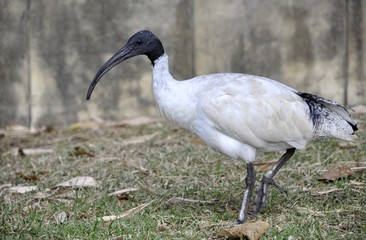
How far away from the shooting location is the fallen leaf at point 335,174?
5.96 meters

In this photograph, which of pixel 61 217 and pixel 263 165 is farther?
pixel 263 165

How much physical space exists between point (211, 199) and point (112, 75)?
3519mm

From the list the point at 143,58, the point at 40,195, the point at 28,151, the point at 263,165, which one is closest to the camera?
the point at 40,195

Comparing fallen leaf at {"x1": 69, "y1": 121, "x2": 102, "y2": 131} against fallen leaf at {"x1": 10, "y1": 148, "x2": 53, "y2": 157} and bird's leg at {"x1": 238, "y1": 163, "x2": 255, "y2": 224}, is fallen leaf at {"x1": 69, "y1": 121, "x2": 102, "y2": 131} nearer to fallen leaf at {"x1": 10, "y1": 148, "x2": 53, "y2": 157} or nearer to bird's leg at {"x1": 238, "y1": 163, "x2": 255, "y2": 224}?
fallen leaf at {"x1": 10, "y1": 148, "x2": 53, "y2": 157}

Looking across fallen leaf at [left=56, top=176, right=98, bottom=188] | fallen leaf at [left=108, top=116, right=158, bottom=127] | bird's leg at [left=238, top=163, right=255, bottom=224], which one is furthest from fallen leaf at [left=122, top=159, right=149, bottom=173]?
fallen leaf at [left=108, top=116, right=158, bottom=127]

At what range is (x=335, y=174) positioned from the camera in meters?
5.99

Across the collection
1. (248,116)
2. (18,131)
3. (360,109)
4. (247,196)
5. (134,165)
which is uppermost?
(248,116)

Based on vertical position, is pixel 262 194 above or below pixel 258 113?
below

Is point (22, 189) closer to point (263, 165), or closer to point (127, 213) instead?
point (127, 213)

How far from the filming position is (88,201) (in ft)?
18.7

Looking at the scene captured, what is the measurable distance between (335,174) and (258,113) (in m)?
1.00

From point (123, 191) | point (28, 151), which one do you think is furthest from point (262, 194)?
point (28, 151)

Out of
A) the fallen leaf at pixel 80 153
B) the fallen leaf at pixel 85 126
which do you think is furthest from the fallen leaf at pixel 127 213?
the fallen leaf at pixel 85 126

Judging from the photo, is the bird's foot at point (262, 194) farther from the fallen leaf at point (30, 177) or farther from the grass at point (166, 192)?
the fallen leaf at point (30, 177)
